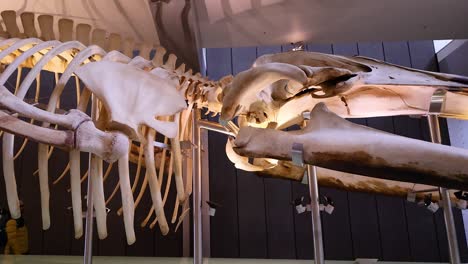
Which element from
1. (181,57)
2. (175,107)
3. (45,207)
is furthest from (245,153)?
(181,57)

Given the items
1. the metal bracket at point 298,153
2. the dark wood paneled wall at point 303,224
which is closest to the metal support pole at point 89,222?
the metal bracket at point 298,153

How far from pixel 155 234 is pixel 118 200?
63 cm

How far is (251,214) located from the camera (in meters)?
4.69

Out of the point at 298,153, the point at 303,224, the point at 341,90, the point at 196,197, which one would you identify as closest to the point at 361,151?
the point at 298,153

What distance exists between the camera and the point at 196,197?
2.52 meters

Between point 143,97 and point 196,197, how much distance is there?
3.25 ft

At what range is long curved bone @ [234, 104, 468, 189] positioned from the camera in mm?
1200

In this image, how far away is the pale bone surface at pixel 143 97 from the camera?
4.68 ft

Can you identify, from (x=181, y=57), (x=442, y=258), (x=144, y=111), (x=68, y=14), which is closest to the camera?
(x=144, y=111)

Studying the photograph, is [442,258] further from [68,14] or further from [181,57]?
[68,14]

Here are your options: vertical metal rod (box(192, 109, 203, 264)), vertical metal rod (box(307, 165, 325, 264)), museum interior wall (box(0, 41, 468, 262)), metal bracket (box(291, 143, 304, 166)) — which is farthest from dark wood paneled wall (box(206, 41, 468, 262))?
metal bracket (box(291, 143, 304, 166))

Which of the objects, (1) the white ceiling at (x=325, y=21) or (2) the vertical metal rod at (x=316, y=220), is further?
(1) the white ceiling at (x=325, y=21)

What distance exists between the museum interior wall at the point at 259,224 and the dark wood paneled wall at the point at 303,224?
1 centimetres

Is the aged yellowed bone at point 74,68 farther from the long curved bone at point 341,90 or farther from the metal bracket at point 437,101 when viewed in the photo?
the metal bracket at point 437,101
